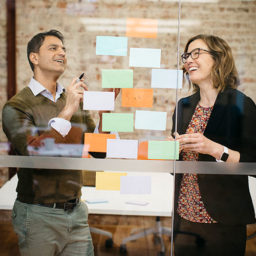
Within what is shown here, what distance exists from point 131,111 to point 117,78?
0.21 meters

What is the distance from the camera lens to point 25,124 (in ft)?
6.09

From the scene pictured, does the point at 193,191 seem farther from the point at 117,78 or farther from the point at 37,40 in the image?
the point at 37,40

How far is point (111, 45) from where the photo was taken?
189 centimetres

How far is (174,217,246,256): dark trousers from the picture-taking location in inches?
77.9

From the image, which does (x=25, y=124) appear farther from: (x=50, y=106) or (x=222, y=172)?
(x=222, y=172)

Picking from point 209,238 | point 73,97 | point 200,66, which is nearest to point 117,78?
point 73,97

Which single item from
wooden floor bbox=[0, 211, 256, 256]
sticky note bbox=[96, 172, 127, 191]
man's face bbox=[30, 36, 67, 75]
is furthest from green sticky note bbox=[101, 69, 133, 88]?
wooden floor bbox=[0, 211, 256, 256]

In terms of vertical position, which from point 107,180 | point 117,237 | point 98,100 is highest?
point 98,100

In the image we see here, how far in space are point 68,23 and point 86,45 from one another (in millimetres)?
167

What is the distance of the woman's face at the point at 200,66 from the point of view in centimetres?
189

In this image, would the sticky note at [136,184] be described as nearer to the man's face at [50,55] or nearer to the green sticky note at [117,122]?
the green sticky note at [117,122]

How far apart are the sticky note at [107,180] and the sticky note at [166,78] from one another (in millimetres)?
587

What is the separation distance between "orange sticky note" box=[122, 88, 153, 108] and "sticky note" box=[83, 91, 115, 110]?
0.24ft

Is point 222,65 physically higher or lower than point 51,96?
higher
